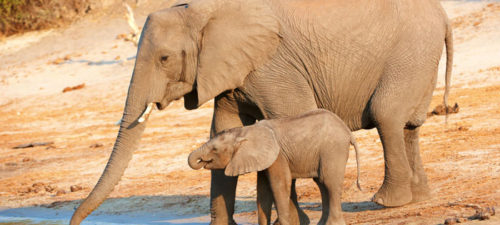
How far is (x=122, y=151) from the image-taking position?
249 inches

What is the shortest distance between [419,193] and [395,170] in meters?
0.48

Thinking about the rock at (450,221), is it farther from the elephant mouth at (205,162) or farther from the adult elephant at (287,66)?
the elephant mouth at (205,162)

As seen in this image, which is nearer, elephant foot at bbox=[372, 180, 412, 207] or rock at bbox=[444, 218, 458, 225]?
rock at bbox=[444, 218, 458, 225]

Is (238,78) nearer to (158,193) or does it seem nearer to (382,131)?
(382,131)

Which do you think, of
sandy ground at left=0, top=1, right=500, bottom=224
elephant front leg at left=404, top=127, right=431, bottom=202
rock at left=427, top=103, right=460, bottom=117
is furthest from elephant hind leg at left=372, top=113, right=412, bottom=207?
rock at left=427, top=103, right=460, bottom=117

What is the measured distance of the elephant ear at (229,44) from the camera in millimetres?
6324

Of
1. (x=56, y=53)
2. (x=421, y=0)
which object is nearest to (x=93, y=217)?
(x=421, y=0)

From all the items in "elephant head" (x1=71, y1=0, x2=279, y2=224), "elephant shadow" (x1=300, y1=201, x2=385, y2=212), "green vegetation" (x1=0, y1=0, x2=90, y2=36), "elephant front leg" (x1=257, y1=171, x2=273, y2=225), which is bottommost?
"green vegetation" (x1=0, y1=0, x2=90, y2=36)

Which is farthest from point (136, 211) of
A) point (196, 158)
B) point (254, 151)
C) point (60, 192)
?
point (254, 151)

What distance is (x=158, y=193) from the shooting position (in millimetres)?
9359

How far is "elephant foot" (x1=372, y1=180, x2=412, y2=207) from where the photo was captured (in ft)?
23.4

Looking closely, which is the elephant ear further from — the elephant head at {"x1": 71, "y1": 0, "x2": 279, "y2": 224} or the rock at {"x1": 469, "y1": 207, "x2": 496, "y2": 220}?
the rock at {"x1": 469, "y1": 207, "x2": 496, "y2": 220}

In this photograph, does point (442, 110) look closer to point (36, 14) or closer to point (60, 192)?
point (60, 192)

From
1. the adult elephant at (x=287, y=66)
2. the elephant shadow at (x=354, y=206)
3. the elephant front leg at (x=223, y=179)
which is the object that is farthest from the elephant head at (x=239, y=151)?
the elephant shadow at (x=354, y=206)
